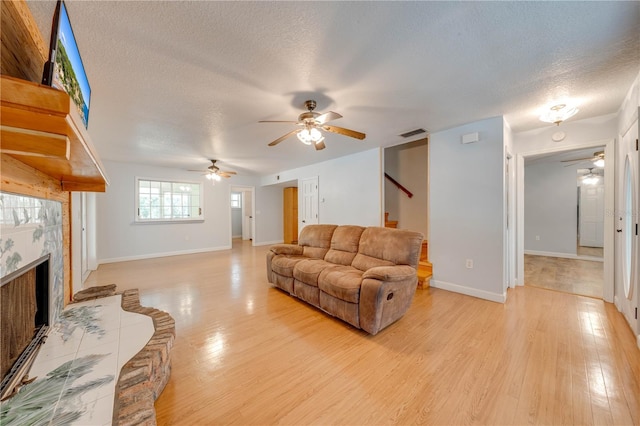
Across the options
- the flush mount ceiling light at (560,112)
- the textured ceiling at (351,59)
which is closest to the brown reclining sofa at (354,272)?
the textured ceiling at (351,59)

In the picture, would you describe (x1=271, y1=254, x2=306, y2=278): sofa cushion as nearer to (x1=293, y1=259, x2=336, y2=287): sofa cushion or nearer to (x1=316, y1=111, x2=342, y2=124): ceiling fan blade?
(x1=293, y1=259, x2=336, y2=287): sofa cushion

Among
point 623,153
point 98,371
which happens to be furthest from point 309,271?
point 623,153

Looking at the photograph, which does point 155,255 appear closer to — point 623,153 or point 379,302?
point 379,302

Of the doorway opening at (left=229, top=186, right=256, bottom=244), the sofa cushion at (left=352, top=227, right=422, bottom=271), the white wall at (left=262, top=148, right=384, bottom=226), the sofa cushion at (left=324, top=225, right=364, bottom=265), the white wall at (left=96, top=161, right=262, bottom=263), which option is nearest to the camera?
the sofa cushion at (left=352, top=227, right=422, bottom=271)

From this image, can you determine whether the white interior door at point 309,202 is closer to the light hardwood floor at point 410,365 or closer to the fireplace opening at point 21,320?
the light hardwood floor at point 410,365

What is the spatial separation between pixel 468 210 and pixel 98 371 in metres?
4.06

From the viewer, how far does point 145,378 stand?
1248 millimetres

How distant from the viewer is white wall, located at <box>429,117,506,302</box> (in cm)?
306

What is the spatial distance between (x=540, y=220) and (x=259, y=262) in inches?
281

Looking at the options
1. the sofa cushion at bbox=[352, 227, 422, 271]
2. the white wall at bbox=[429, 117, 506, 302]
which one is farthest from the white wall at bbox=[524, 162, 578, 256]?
the sofa cushion at bbox=[352, 227, 422, 271]

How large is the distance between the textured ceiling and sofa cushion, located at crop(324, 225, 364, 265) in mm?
1547

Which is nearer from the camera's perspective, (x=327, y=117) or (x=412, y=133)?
(x=327, y=117)

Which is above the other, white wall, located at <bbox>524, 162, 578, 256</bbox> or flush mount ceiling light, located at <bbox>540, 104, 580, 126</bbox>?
flush mount ceiling light, located at <bbox>540, 104, 580, 126</bbox>

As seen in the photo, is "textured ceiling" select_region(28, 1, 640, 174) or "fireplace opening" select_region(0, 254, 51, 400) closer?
"fireplace opening" select_region(0, 254, 51, 400)
